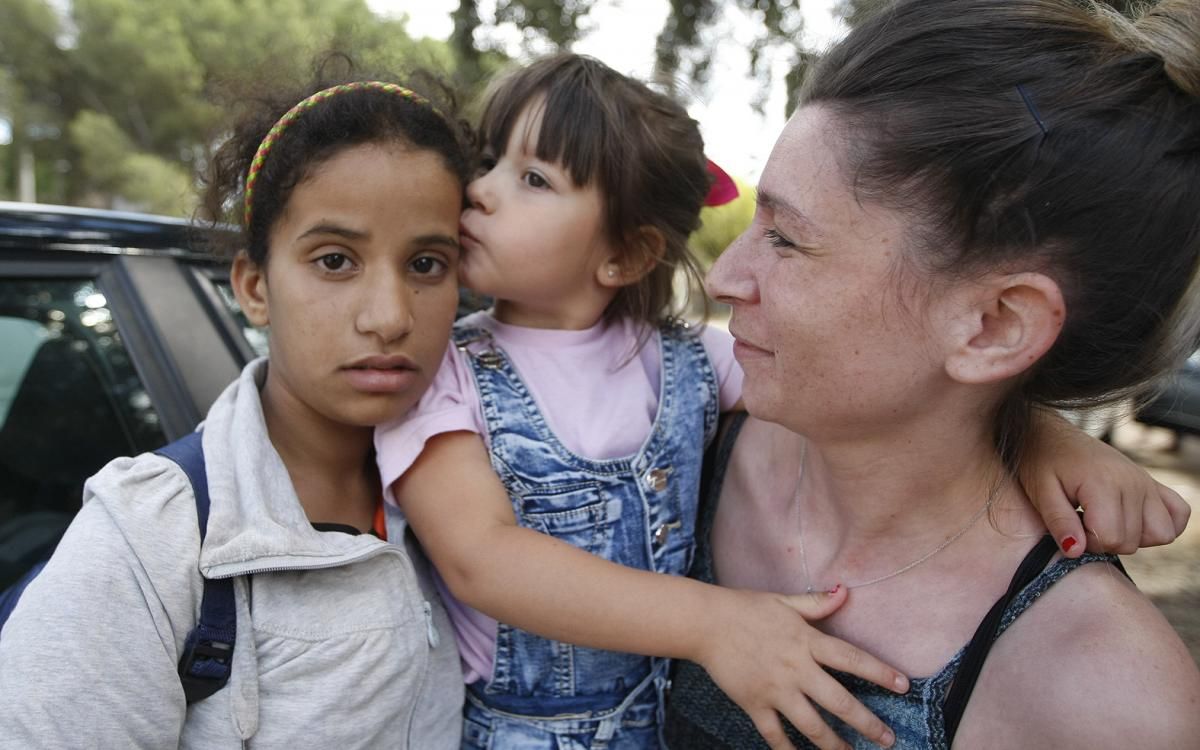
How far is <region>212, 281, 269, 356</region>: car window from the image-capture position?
214cm

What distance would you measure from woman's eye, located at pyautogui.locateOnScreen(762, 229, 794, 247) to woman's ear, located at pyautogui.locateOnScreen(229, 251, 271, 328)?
0.96m

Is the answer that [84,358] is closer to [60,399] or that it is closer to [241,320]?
[60,399]

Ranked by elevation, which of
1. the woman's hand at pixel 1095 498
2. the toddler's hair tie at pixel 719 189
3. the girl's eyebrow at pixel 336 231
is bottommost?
the woman's hand at pixel 1095 498

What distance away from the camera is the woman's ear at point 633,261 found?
6.50 feet

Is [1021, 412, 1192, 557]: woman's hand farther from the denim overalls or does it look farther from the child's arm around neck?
the denim overalls

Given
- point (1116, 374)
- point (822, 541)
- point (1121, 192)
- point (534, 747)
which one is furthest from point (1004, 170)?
point (534, 747)

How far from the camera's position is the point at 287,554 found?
1.33 metres

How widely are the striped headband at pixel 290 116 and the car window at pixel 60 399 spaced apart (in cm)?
56

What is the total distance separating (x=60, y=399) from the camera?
1.95 meters

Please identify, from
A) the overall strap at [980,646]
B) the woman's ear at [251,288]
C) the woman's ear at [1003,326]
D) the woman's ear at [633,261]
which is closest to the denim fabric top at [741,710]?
the overall strap at [980,646]

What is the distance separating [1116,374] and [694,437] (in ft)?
2.64

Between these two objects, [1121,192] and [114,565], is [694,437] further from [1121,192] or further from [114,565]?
[114,565]

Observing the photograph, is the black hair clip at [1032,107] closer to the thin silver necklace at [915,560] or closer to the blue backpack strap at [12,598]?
the thin silver necklace at [915,560]

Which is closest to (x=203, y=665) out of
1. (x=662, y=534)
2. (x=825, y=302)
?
(x=662, y=534)
